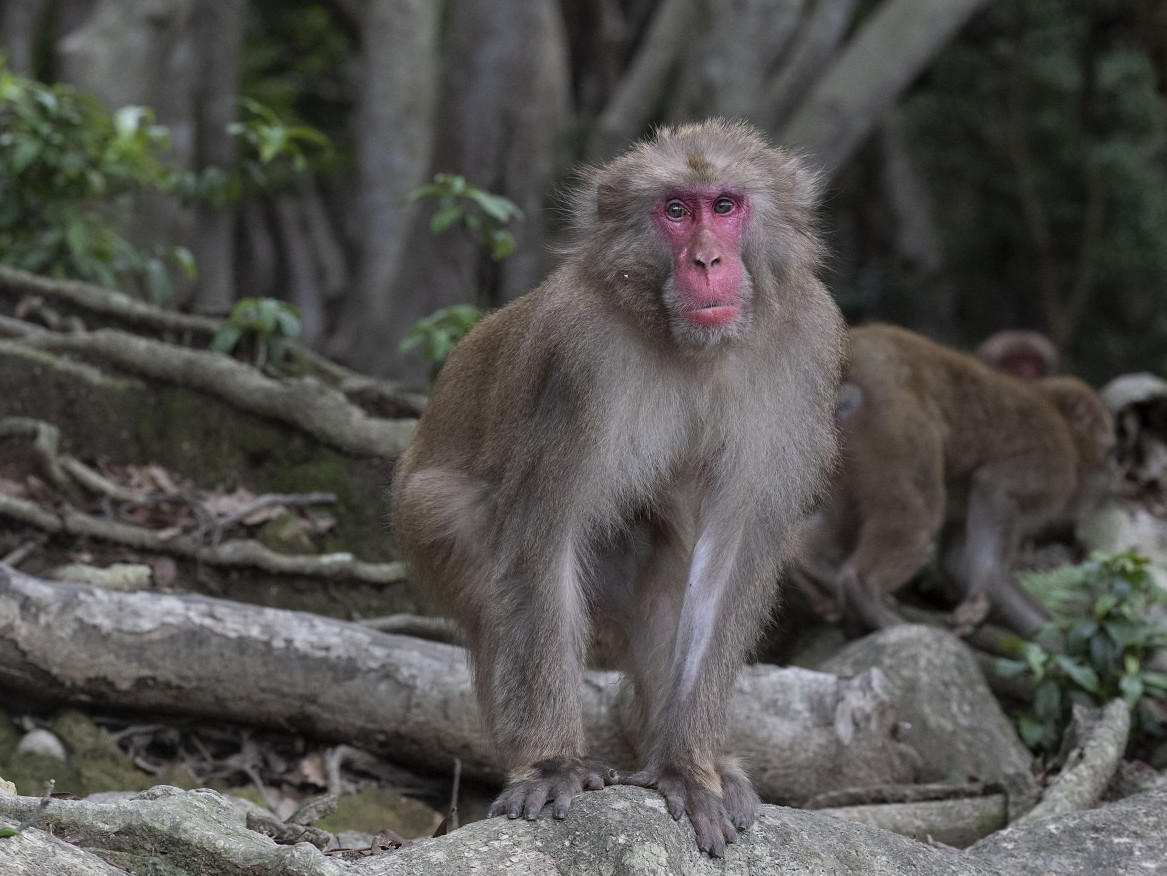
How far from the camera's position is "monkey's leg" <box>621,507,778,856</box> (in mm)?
3373

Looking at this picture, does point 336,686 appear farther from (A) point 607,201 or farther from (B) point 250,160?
(B) point 250,160

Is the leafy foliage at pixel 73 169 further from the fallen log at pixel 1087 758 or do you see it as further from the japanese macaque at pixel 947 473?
the fallen log at pixel 1087 758

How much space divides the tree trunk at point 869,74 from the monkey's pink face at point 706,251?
5159 millimetres

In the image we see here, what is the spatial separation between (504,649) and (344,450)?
95.6 inches

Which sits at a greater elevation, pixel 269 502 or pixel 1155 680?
pixel 1155 680

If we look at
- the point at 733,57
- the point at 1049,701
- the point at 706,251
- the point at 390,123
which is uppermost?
the point at 733,57

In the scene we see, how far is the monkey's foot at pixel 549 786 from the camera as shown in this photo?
123 inches

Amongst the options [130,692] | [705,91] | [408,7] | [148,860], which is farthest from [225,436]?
[408,7]

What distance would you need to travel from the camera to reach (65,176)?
654 cm

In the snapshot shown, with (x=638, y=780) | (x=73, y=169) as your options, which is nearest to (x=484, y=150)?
(x=73, y=169)

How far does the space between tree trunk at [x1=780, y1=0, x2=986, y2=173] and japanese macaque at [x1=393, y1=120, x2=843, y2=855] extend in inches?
200

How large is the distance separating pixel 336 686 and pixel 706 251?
1915 millimetres

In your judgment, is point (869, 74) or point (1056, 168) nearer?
point (869, 74)

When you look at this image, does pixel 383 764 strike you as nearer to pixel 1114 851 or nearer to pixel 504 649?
pixel 504 649
